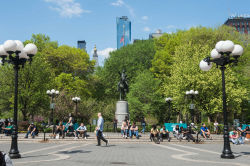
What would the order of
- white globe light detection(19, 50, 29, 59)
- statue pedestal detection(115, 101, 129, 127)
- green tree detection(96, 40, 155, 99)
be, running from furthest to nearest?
green tree detection(96, 40, 155, 99) → statue pedestal detection(115, 101, 129, 127) → white globe light detection(19, 50, 29, 59)

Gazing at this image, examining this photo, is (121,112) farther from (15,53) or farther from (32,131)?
(15,53)

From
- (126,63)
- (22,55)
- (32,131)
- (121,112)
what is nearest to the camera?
(22,55)

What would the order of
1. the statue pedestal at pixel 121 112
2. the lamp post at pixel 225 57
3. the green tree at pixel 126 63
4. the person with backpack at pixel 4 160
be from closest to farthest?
the person with backpack at pixel 4 160 → the lamp post at pixel 225 57 → the statue pedestal at pixel 121 112 → the green tree at pixel 126 63

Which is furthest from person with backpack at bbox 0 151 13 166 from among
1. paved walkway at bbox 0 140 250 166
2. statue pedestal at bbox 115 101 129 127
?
statue pedestal at bbox 115 101 129 127

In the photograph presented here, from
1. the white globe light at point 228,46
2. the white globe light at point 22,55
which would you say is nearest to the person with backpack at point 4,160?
the white globe light at point 22,55

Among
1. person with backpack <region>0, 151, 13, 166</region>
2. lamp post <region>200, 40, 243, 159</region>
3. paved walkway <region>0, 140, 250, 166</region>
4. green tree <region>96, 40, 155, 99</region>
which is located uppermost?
green tree <region>96, 40, 155, 99</region>

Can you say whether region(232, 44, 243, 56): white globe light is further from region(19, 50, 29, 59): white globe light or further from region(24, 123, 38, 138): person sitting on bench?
region(24, 123, 38, 138): person sitting on bench

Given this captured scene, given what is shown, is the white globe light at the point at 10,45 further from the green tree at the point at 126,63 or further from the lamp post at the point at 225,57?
the green tree at the point at 126,63

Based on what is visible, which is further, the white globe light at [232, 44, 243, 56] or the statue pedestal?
the statue pedestal

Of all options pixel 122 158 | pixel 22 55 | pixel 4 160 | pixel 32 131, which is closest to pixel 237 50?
pixel 122 158

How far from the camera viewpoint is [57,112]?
39062mm

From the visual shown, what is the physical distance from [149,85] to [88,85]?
43.3 feet

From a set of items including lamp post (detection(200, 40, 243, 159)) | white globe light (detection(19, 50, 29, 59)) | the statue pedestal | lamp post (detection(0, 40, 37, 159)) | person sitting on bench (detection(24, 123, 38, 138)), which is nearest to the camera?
lamp post (detection(0, 40, 37, 159))

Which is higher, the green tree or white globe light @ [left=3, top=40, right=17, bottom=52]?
the green tree
